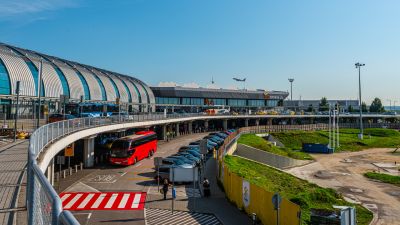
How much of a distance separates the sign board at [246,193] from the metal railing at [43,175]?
11.9m

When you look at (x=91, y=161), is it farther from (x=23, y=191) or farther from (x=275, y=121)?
(x=275, y=121)

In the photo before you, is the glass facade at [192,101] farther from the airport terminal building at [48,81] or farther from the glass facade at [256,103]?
the airport terminal building at [48,81]

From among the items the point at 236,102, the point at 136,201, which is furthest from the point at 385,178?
the point at 236,102

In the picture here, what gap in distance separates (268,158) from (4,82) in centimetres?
3917

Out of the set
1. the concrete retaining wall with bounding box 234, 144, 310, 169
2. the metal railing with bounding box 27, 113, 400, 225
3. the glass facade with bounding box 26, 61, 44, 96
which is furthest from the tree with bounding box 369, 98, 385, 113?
the glass facade with bounding box 26, 61, 44, 96

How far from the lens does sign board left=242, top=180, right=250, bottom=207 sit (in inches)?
844

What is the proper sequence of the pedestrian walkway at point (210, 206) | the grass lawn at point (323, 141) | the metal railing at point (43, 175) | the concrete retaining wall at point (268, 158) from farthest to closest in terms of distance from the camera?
the grass lawn at point (323, 141), the concrete retaining wall at point (268, 158), the pedestrian walkway at point (210, 206), the metal railing at point (43, 175)

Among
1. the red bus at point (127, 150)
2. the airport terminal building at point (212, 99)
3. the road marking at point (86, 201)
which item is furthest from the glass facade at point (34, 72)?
the airport terminal building at point (212, 99)

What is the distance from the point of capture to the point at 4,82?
4991 cm

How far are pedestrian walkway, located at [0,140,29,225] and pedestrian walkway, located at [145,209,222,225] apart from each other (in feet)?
25.0

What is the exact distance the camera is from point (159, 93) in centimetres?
13062

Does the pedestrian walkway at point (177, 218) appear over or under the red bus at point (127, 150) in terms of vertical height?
under

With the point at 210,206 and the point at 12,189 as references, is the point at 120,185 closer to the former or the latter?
the point at 210,206

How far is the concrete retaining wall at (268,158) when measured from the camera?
165ft
